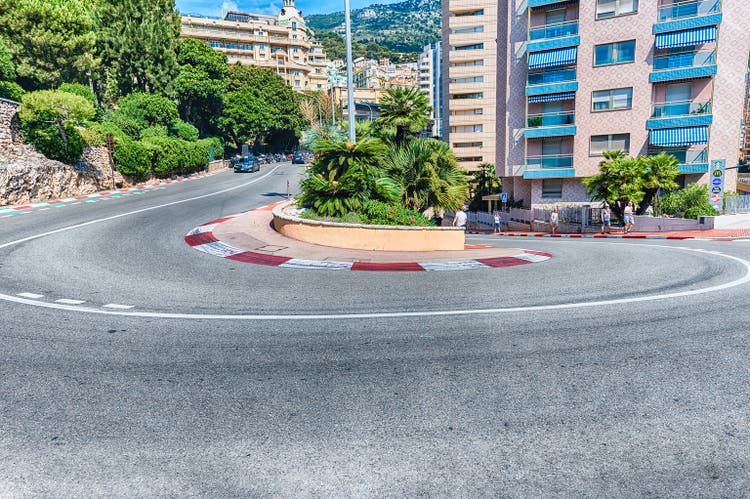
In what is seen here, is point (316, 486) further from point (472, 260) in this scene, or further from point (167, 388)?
point (472, 260)

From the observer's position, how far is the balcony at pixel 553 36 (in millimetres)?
34156

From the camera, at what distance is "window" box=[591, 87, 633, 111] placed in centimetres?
3331

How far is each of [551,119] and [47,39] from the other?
40503mm

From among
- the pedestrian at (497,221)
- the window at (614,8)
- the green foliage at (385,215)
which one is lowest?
the pedestrian at (497,221)

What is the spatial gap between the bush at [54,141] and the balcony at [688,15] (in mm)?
35908

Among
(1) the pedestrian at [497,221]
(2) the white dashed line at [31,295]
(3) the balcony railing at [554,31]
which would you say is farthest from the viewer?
(3) the balcony railing at [554,31]

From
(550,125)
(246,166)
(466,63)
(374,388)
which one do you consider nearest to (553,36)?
(550,125)

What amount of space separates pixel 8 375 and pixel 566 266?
10.4 meters

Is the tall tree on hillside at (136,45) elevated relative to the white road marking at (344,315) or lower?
elevated

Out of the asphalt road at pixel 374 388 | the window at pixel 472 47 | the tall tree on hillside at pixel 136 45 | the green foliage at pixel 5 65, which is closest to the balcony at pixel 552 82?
the asphalt road at pixel 374 388

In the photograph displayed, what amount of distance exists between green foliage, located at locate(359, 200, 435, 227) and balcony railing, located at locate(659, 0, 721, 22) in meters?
28.1

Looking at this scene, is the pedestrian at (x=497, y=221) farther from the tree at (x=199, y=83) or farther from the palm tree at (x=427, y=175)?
the tree at (x=199, y=83)

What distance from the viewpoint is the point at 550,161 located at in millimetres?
35312

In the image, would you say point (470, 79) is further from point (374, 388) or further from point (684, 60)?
point (374, 388)
